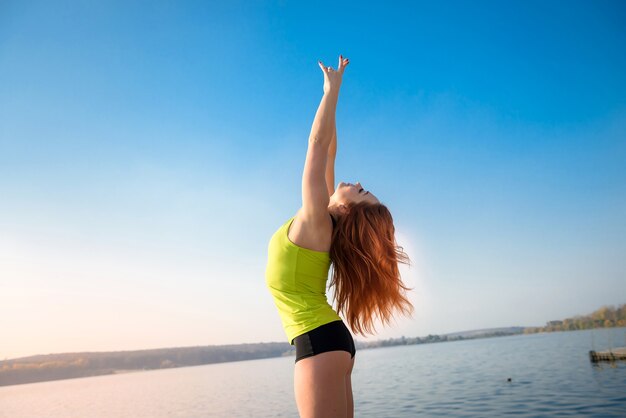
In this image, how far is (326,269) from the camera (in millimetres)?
2773

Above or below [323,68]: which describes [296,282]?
below

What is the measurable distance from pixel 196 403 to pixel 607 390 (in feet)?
141

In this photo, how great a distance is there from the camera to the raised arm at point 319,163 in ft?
7.98

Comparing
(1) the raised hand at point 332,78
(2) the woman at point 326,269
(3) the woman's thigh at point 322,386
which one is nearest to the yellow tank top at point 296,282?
(2) the woman at point 326,269

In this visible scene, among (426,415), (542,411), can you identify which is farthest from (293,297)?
(426,415)

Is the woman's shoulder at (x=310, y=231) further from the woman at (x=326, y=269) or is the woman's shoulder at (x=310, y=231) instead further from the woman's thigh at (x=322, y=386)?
the woman's thigh at (x=322, y=386)

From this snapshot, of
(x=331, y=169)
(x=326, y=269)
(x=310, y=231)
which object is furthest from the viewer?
(x=331, y=169)

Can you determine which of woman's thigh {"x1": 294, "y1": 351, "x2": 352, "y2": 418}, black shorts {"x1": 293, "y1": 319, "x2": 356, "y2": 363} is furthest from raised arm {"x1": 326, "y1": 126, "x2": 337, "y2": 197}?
woman's thigh {"x1": 294, "y1": 351, "x2": 352, "y2": 418}

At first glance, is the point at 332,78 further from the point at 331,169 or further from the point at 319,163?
the point at 331,169

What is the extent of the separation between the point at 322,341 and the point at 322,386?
0.22 metres

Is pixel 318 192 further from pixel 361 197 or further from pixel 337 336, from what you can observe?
pixel 337 336

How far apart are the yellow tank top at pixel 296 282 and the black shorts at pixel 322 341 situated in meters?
0.03

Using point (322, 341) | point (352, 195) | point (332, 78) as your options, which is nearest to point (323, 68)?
point (332, 78)

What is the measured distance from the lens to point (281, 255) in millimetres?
2656
